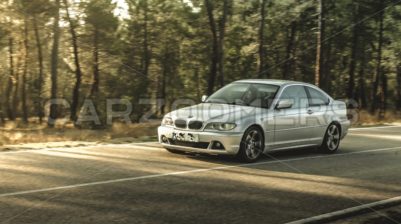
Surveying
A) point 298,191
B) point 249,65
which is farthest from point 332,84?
point 298,191

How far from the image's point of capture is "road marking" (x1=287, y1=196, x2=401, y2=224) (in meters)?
6.01

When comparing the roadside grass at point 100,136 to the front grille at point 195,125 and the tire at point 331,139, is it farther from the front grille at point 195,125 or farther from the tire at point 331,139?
the tire at point 331,139

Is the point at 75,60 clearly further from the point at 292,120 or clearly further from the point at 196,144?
the point at 196,144

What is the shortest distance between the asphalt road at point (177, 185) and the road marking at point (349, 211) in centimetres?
19

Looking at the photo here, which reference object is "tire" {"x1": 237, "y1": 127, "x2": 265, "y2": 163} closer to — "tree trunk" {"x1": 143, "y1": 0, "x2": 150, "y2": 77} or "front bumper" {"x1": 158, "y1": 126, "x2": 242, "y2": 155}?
"front bumper" {"x1": 158, "y1": 126, "x2": 242, "y2": 155}

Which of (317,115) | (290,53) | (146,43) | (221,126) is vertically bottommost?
(221,126)

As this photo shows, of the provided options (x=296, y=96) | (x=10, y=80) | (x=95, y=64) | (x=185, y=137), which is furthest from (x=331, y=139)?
(x=10, y=80)

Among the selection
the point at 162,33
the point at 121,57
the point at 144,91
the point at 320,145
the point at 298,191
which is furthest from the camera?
the point at 162,33

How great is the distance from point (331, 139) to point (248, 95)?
2687 mm

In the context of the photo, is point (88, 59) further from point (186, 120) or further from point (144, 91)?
point (186, 120)

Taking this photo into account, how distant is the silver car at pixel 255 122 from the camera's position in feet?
31.8

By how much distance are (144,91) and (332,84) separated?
24.0 metres

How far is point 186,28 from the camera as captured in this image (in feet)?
158

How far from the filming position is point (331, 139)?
40.3 feet
